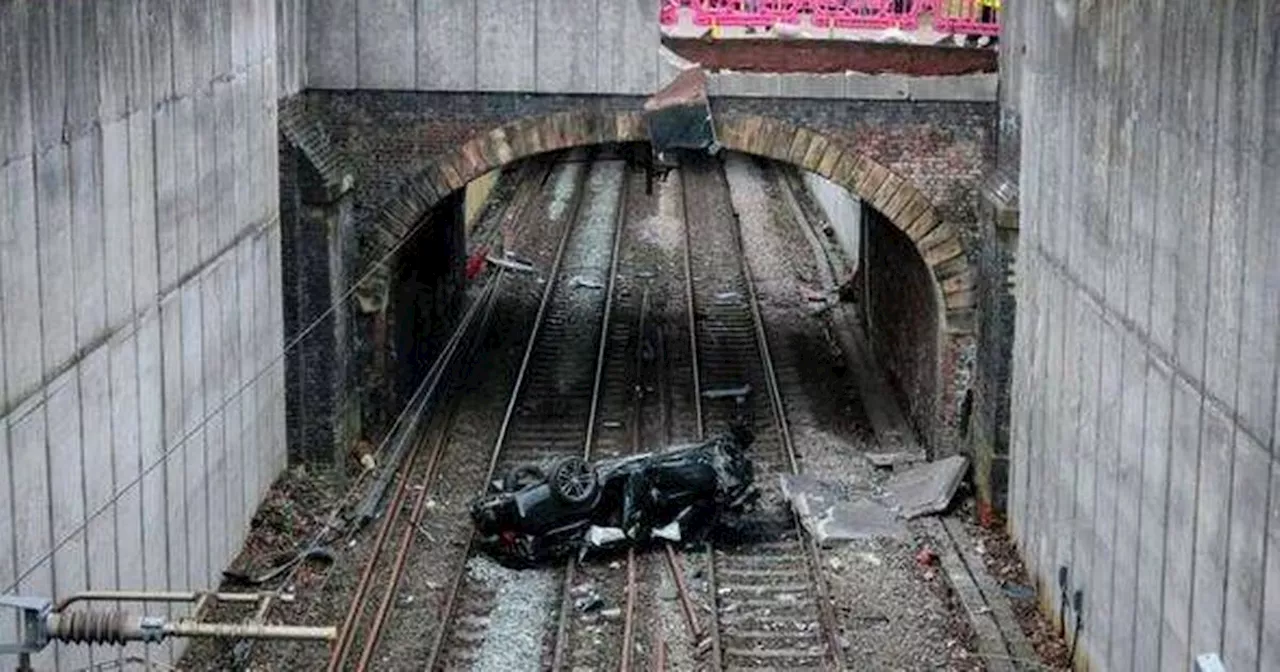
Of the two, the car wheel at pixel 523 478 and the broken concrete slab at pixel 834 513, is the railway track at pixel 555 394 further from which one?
the broken concrete slab at pixel 834 513

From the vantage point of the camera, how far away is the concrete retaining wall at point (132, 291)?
1245cm

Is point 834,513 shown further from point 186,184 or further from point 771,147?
point 186,184

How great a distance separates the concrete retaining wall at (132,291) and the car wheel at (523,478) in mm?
2216

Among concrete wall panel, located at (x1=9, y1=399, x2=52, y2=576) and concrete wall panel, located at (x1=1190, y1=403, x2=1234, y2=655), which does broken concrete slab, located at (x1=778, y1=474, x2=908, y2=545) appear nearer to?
concrete wall panel, located at (x1=1190, y1=403, x2=1234, y2=655)

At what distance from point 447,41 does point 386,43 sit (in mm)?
603

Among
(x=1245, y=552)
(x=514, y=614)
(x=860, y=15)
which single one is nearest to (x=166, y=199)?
(x=514, y=614)

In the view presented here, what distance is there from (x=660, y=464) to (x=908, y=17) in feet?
18.1

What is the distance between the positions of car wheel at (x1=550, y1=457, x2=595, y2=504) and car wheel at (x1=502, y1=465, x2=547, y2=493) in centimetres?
18

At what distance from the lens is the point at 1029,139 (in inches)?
744

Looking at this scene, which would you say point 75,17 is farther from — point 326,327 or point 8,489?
point 326,327

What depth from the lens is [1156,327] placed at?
13.8 meters

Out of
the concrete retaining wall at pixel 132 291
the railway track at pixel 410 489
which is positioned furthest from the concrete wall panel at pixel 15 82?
the railway track at pixel 410 489

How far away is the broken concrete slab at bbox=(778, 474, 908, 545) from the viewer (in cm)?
1944

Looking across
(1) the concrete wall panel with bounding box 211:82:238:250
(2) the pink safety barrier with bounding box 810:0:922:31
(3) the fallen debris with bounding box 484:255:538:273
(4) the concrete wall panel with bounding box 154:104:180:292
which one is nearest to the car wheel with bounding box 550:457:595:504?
(1) the concrete wall panel with bounding box 211:82:238:250
